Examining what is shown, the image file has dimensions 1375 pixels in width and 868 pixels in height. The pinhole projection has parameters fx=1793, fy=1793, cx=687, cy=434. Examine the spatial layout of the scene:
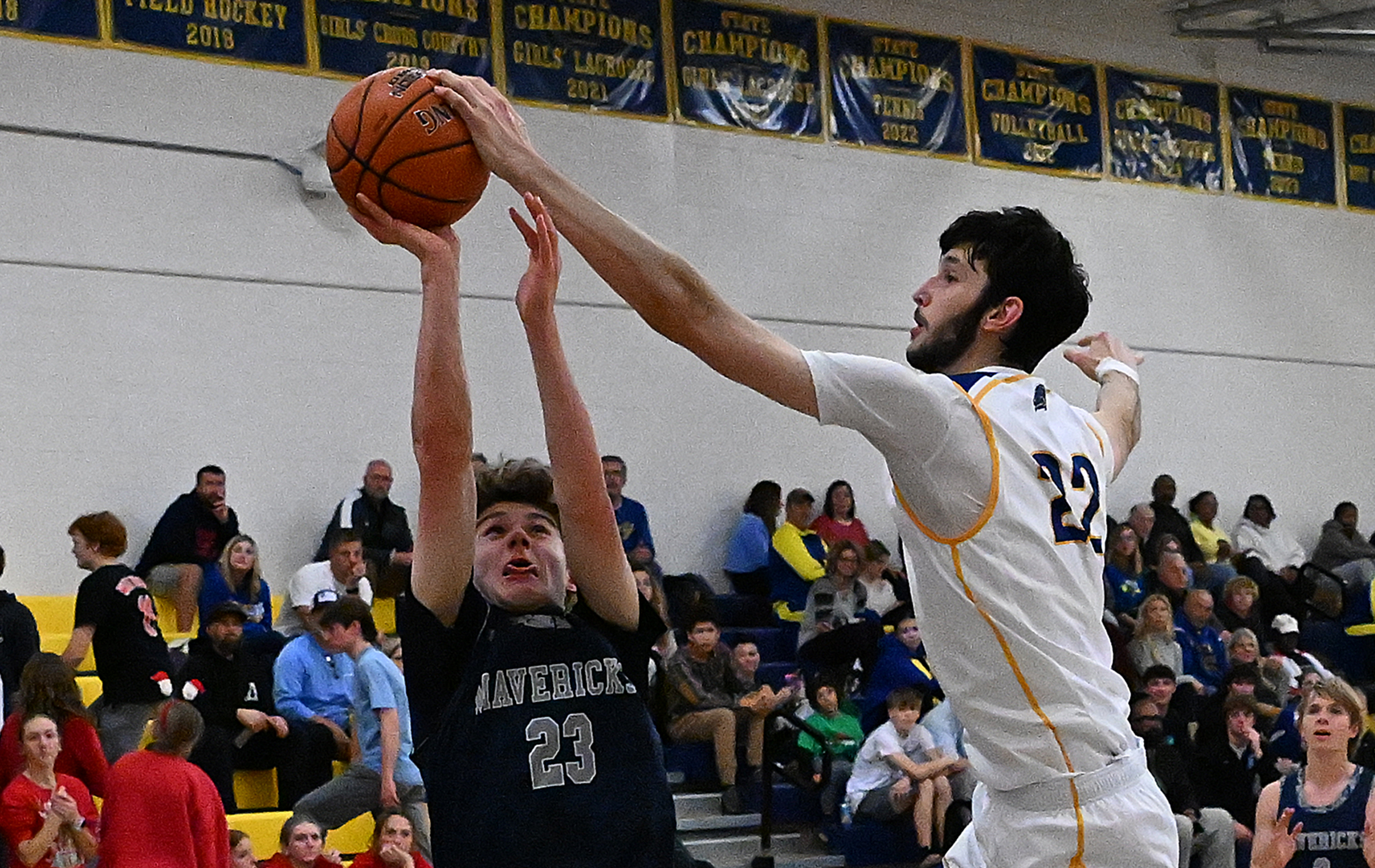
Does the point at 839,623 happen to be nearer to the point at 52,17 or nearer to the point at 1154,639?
the point at 1154,639

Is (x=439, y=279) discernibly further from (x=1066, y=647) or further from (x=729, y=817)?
(x=729, y=817)

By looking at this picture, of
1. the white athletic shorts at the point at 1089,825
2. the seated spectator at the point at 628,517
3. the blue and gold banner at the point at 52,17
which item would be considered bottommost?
the white athletic shorts at the point at 1089,825

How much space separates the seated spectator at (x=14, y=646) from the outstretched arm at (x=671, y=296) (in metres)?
6.47

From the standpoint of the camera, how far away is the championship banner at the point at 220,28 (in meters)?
11.8

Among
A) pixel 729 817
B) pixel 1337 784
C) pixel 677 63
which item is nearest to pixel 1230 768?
pixel 729 817

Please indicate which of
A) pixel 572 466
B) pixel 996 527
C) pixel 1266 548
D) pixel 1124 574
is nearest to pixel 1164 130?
pixel 1266 548

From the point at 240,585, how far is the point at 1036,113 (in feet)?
28.1

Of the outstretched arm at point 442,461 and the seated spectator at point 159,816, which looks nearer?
the outstretched arm at point 442,461

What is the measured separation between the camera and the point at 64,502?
36.8 ft

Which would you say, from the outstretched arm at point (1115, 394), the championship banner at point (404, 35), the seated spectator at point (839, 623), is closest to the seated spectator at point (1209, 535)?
the seated spectator at point (839, 623)

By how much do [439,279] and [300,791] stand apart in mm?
6849

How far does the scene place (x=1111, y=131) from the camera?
16.2m

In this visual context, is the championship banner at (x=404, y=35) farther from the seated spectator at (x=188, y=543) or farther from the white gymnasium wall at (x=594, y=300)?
the seated spectator at (x=188, y=543)

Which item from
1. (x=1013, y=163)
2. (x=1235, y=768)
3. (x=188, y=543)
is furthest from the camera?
(x=1013, y=163)
